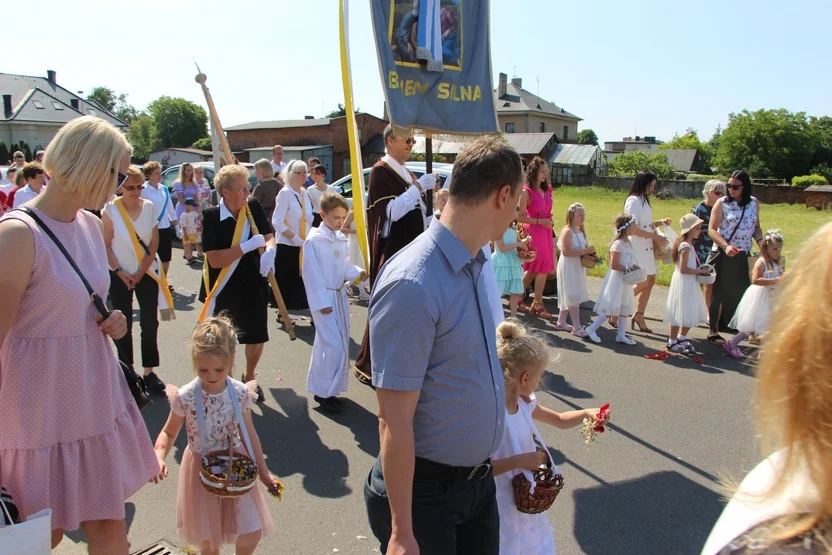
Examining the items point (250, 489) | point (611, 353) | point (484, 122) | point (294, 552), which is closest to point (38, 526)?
point (250, 489)

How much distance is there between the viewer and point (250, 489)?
294 cm

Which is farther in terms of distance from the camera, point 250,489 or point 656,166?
point 656,166

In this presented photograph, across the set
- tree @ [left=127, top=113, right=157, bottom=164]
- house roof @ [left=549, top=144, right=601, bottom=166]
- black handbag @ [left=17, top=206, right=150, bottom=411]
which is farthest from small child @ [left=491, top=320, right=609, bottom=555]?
tree @ [left=127, top=113, right=157, bottom=164]

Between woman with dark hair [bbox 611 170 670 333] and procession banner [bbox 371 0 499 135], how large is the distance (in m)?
3.19

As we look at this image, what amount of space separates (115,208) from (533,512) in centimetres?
425

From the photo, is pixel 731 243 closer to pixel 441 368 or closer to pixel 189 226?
pixel 441 368

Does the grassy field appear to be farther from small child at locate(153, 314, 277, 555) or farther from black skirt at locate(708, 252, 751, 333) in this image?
small child at locate(153, 314, 277, 555)

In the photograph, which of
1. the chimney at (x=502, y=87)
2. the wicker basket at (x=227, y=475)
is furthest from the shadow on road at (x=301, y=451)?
the chimney at (x=502, y=87)

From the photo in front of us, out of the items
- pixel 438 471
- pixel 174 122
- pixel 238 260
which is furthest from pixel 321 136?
pixel 174 122

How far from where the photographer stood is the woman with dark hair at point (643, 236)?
7660 mm

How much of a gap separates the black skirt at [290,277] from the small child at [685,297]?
416 centimetres

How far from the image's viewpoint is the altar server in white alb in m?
5.20

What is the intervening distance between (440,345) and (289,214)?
6009 millimetres

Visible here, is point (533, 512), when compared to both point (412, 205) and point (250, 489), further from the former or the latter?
point (412, 205)
